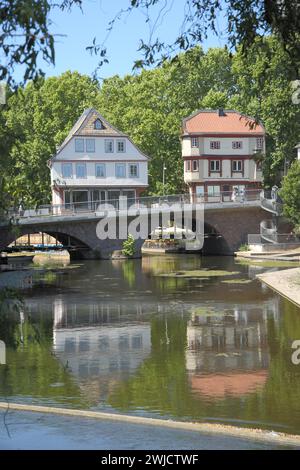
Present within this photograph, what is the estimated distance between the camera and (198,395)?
2019 cm

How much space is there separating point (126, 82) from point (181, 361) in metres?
82.7

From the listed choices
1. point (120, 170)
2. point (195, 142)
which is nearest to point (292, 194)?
point (120, 170)

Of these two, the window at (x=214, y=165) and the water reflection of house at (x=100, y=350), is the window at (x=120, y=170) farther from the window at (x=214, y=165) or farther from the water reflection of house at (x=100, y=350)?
the water reflection of house at (x=100, y=350)

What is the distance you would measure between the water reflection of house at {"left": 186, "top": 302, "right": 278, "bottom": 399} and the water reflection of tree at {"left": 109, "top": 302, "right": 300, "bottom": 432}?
309 mm

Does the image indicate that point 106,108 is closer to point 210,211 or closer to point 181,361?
point 210,211

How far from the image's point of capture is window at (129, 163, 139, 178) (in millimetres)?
76188

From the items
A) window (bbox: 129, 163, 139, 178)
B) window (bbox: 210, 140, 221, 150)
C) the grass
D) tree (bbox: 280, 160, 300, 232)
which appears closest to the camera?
the grass

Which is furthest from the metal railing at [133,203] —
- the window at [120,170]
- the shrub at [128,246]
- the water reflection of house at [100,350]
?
the water reflection of house at [100,350]

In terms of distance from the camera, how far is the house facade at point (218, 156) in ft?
270

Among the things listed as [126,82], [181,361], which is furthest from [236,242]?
[181,361]

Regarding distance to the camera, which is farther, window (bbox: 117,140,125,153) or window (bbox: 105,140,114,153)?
window (bbox: 117,140,125,153)

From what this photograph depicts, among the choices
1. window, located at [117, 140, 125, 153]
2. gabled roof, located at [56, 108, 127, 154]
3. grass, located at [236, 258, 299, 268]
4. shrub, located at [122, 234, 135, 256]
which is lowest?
grass, located at [236, 258, 299, 268]

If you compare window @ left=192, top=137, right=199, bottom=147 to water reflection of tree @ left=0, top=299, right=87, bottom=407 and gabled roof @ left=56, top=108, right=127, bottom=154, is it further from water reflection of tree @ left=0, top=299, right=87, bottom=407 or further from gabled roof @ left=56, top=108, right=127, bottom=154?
water reflection of tree @ left=0, top=299, right=87, bottom=407

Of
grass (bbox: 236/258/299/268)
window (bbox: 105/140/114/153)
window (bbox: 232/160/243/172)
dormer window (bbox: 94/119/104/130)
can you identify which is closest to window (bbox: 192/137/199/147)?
window (bbox: 232/160/243/172)
